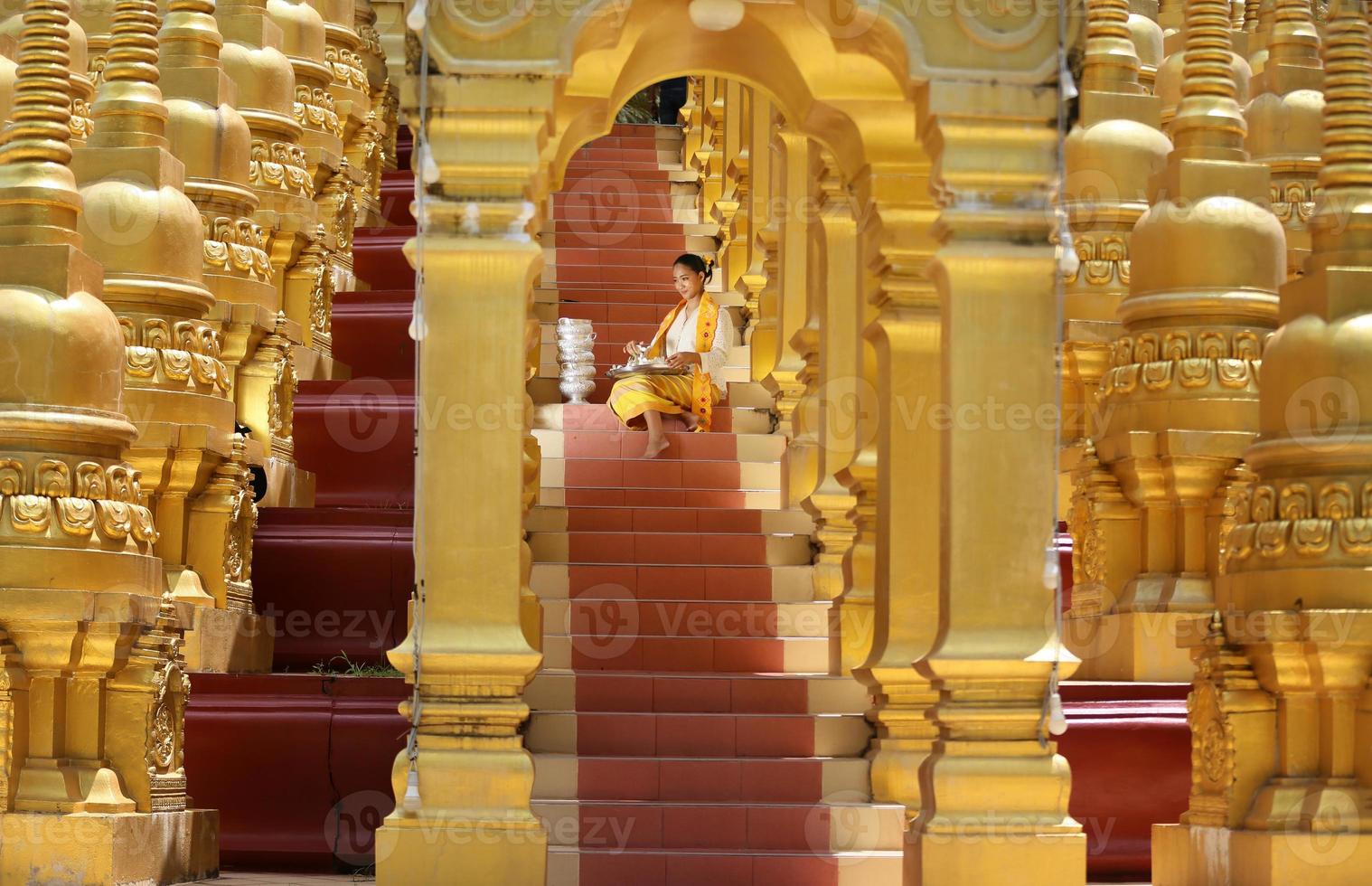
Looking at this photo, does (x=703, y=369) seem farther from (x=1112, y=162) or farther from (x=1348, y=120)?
(x=1348, y=120)

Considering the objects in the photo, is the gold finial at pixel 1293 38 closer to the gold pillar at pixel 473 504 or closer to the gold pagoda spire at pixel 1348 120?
the gold pagoda spire at pixel 1348 120

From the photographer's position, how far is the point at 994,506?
7.83m

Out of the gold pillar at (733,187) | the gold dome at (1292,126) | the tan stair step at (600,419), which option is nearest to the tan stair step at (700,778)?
the tan stair step at (600,419)

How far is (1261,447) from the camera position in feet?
28.1

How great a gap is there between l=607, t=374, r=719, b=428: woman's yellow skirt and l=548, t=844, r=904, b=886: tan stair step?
13.2 ft

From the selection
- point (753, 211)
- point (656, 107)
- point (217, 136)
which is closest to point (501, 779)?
point (217, 136)

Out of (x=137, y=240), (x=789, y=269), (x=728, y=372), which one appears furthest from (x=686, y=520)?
(x=137, y=240)

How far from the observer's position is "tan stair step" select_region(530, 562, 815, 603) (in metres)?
10.9

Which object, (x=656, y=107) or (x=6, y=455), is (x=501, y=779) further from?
(x=656, y=107)

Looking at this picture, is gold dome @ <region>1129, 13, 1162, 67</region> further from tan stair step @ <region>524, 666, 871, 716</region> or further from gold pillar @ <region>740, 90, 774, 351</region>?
tan stair step @ <region>524, 666, 871, 716</region>

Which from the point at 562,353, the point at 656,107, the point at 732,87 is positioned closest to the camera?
the point at 562,353

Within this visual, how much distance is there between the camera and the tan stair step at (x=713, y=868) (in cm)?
866

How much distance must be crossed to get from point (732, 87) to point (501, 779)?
31.6 ft

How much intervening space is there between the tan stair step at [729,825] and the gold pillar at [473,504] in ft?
4.31
